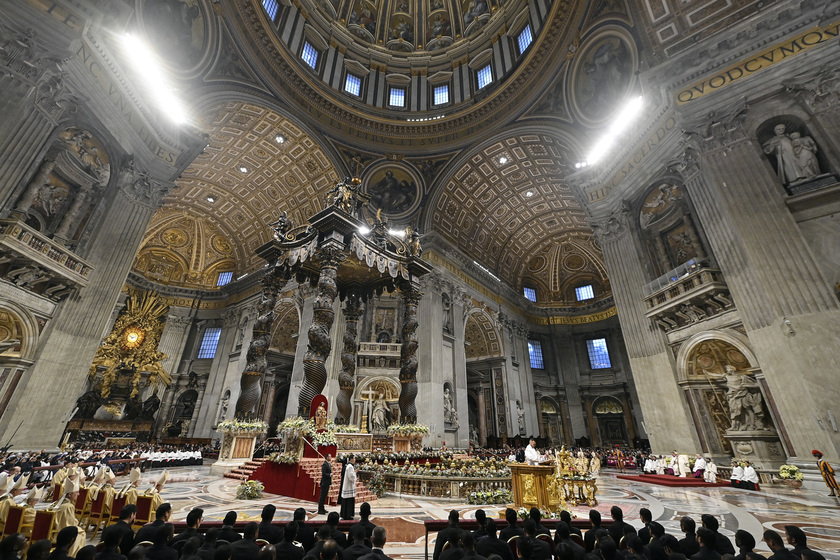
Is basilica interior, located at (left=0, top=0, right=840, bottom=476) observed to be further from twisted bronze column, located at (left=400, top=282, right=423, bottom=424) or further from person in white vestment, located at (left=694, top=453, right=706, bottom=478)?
person in white vestment, located at (left=694, top=453, right=706, bottom=478)

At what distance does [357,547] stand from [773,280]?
1053 centimetres

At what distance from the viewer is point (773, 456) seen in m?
8.71

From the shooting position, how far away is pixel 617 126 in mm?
13367

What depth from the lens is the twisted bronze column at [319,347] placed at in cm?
801

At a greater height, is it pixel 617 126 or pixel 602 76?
pixel 602 76

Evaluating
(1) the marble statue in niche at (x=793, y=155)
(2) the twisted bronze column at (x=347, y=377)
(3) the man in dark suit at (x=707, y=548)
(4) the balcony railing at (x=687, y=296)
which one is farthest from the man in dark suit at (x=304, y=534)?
(1) the marble statue in niche at (x=793, y=155)

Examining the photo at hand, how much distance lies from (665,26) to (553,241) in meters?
14.7

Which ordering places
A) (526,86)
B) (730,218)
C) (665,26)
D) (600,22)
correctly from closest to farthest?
1. (730,218)
2. (665,26)
3. (600,22)
4. (526,86)

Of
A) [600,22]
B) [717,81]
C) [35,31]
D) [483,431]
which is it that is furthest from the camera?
[483,431]

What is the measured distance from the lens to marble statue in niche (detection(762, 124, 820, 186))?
870 centimetres

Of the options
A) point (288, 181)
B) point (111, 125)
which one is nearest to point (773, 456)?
point (111, 125)

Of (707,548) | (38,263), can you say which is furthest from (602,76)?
(38,263)

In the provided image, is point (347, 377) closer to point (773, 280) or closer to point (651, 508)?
point (651, 508)

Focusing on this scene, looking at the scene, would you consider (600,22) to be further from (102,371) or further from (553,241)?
(102,371)
